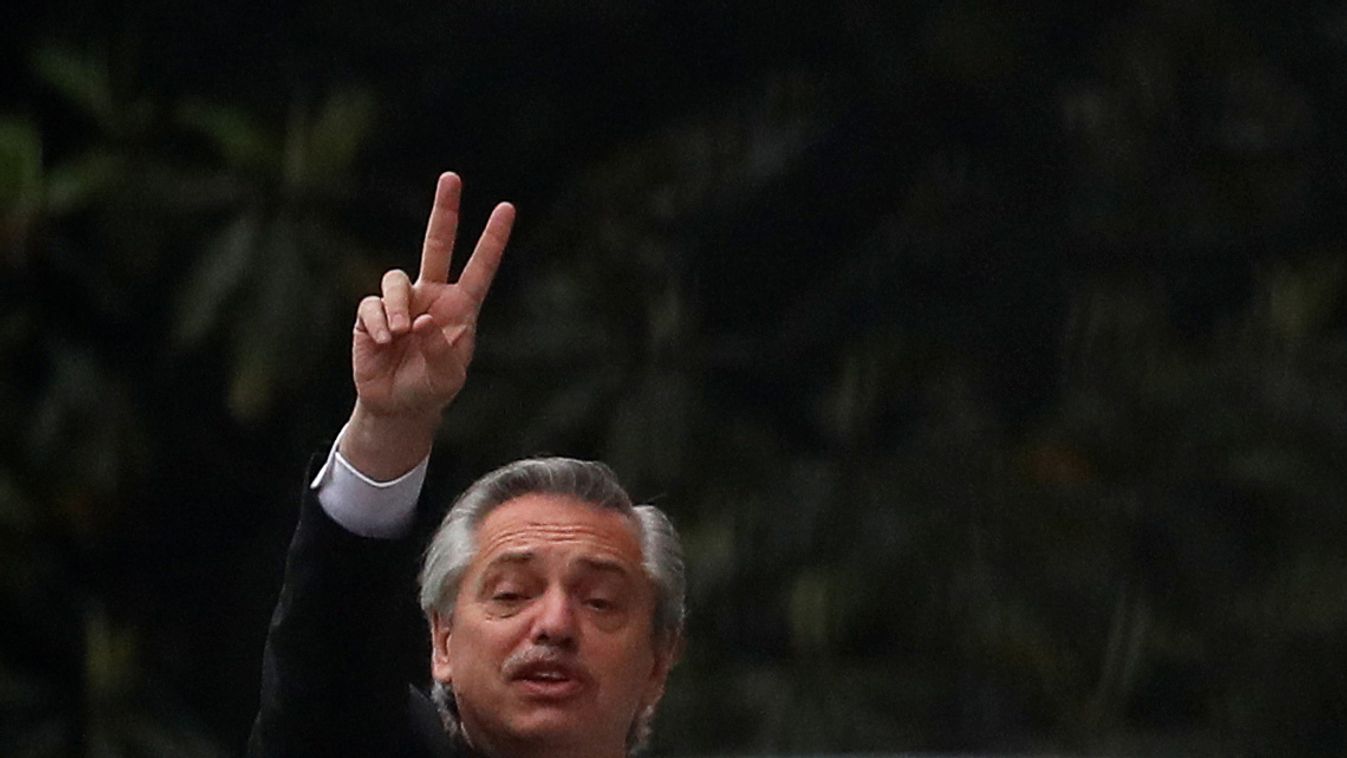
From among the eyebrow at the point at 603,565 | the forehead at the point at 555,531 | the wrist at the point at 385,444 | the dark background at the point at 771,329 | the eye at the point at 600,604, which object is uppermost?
the dark background at the point at 771,329

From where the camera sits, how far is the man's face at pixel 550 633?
3.19m

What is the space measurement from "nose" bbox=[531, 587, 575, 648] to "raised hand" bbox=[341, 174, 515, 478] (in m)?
0.24

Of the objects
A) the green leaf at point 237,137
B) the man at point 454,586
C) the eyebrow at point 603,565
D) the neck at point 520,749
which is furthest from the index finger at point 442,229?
the green leaf at point 237,137

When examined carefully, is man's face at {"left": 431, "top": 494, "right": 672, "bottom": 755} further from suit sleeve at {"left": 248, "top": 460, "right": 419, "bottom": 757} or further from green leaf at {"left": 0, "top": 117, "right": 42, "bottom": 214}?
green leaf at {"left": 0, "top": 117, "right": 42, "bottom": 214}

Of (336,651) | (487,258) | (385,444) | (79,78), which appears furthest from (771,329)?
(336,651)

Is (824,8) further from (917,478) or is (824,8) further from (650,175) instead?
(917,478)

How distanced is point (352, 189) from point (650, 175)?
93cm

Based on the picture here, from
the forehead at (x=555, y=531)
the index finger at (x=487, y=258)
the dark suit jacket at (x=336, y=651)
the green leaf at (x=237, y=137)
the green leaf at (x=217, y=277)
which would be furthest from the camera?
the green leaf at (x=237, y=137)

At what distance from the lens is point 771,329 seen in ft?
30.1

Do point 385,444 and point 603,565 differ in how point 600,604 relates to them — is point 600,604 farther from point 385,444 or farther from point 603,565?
point 385,444

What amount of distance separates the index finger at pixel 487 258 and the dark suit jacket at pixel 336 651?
29cm

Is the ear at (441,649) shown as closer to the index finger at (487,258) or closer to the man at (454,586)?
the man at (454,586)

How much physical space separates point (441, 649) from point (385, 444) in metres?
0.35

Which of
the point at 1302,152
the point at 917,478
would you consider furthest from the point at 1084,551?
the point at 1302,152
